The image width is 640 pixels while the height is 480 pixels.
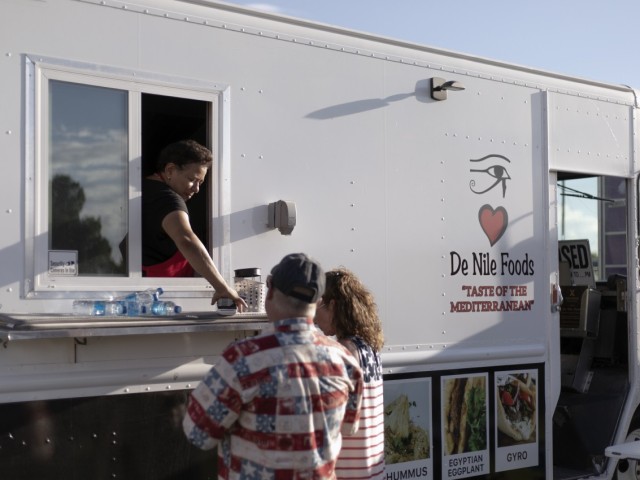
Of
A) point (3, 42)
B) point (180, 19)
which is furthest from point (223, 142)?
point (3, 42)

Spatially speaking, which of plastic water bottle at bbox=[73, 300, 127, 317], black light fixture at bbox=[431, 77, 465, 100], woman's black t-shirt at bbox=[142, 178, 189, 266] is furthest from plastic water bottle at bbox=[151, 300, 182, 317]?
black light fixture at bbox=[431, 77, 465, 100]

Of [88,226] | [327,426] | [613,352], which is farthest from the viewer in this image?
[613,352]

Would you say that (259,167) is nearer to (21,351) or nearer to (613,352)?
(21,351)

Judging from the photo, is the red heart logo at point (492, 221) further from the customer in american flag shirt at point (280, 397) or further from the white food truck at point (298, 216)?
the customer in american flag shirt at point (280, 397)

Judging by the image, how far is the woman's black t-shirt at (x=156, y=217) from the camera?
3711mm

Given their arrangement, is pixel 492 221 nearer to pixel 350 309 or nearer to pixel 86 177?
pixel 350 309

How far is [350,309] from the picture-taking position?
3.19 m

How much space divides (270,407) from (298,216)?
5.88 feet

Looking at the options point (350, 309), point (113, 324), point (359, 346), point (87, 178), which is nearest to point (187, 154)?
point (87, 178)

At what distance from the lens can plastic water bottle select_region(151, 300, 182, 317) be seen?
11.7 feet

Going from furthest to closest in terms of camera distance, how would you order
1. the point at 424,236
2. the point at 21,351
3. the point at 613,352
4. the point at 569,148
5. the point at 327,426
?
the point at 613,352, the point at 569,148, the point at 424,236, the point at 21,351, the point at 327,426

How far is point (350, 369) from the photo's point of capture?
2719 millimetres

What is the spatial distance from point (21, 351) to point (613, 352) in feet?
14.5

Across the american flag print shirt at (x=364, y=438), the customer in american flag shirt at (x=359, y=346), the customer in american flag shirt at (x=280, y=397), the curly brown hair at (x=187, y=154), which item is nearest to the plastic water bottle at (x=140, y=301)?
the curly brown hair at (x=187, y=154)
